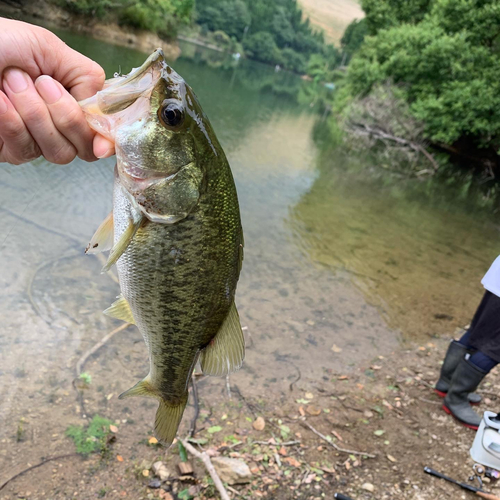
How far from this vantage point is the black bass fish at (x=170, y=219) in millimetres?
1518

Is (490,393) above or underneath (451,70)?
underneath

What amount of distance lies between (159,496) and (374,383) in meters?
3.14

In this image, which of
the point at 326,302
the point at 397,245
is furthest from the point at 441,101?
the point at 326,302

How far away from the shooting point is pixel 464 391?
4.69 meters

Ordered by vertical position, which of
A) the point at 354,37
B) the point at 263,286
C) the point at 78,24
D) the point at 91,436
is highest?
the point at 354,37

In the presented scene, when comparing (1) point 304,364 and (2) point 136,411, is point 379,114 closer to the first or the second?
(1) point 304,364

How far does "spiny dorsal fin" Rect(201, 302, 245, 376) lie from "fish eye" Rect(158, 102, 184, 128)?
0.82 meters

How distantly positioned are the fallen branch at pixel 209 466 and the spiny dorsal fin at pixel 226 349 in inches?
71.9

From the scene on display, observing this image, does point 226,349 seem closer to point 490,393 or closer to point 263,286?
point 490,393

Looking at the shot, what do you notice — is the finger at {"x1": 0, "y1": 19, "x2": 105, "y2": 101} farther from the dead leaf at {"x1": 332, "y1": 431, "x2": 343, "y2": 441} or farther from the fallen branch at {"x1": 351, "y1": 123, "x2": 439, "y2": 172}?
the fallen branch at {"x1": 351, "y1": 123, "x2": 439, "y2": 172}

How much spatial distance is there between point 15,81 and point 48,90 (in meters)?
0.11

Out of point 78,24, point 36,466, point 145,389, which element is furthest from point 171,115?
point 78,24

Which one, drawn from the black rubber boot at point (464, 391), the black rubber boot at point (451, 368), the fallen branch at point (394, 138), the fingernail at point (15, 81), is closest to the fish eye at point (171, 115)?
the fingernail at point (15, 81)

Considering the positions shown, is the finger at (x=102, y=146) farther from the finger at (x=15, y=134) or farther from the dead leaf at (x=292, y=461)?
the dead leaf at (x=292, y=461)
